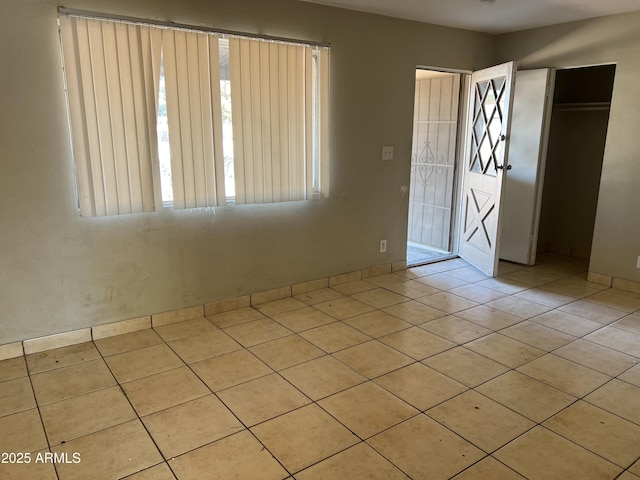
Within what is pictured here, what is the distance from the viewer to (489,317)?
346cm

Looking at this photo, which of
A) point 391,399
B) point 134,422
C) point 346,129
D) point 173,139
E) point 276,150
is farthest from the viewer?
point 346,129

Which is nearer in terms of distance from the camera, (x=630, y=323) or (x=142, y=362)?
(x=142, y=362)

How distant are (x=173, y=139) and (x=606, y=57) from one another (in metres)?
3.67

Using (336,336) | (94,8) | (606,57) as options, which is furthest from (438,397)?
(606,57)

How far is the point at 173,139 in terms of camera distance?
3051mm

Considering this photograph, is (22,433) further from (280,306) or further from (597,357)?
(597,357)

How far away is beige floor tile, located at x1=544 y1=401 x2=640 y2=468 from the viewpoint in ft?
6.55

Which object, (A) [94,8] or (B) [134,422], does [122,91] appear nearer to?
(A) [94,8]

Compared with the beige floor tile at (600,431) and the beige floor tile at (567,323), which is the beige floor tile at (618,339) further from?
the beige floor tile at (600,431)

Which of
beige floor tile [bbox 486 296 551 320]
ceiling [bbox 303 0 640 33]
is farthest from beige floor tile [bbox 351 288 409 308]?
ceiling [bbox 303 0 640 33]

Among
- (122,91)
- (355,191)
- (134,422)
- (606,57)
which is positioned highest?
(606,57)

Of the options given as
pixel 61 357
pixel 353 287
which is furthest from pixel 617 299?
pixel 61 357

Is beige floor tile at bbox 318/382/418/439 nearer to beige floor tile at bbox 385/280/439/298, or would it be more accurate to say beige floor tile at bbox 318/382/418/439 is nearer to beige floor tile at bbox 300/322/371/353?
beige floor tile at bbox 300/322/371/353

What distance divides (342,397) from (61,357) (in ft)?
5.83
